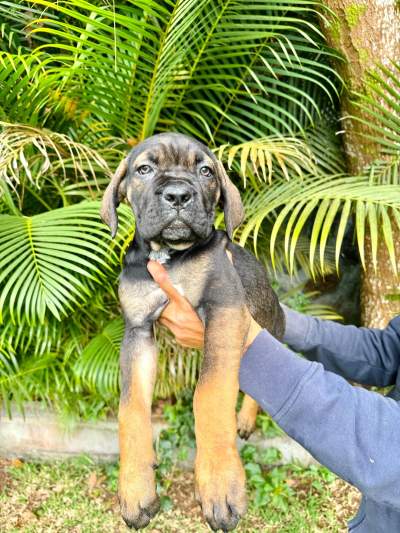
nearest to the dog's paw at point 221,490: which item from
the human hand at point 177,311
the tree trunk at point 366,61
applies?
the human hand at point 177,311

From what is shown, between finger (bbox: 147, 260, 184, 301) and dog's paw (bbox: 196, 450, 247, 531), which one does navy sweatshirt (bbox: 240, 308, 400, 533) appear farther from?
finger (bbox: 147, 260, 184, 301)

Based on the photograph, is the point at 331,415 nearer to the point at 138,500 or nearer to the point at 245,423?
the point at 138,500

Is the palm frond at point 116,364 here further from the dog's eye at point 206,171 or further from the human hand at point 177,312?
the dog's eye at point 206,171

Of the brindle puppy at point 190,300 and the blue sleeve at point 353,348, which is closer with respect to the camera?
the brindle puppy at point 190,300

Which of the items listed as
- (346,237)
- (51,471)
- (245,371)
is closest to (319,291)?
(346,237)

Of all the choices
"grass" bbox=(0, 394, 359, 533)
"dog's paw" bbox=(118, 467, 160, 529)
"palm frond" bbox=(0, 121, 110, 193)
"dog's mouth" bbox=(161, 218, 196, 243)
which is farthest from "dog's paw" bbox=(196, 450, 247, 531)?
"palm frond" bbox=(0, 121, 110, 193)

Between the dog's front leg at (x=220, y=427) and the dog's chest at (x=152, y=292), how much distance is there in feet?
1.05

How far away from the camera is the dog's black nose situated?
2.19m

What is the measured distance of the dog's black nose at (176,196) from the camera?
219 centimetres

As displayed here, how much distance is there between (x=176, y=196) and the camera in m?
2.19

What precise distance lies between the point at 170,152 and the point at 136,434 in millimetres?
1257

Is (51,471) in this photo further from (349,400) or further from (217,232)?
(349,400)

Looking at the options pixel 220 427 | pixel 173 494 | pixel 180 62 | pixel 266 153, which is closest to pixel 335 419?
pixel 220 427

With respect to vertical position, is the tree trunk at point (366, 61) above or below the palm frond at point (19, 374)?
above
